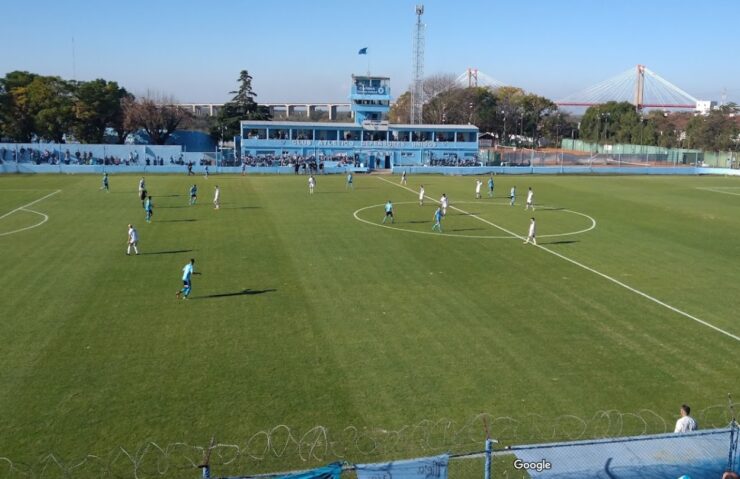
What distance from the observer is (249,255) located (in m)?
26.9

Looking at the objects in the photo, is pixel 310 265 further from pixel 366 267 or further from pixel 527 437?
pixel 527 437

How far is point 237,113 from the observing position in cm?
9581

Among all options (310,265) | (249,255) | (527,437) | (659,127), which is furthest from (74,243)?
(659,127)

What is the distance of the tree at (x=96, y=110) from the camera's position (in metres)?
81.4

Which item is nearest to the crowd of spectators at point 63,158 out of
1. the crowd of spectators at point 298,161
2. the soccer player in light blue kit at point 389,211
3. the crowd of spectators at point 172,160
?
the crowd of spectators at point 172,160

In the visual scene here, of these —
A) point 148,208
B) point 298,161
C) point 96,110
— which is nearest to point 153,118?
point 96,110

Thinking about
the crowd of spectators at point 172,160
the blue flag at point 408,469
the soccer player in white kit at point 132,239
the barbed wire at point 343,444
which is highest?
the crowd of spectators at point 172,160

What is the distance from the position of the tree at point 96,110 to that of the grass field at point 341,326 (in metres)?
51.1

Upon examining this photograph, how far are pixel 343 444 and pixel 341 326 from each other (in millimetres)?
6480

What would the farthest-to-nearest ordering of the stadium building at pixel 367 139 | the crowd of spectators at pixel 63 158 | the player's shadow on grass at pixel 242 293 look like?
the stadium building at pixel 367 139 → the crowd of spectators at pixel 63 158 → the player's shadow on grass at pixel 242 293

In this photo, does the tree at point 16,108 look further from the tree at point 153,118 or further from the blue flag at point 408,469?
the blue flag at point 408,469

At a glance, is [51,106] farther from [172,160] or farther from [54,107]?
[172,160]

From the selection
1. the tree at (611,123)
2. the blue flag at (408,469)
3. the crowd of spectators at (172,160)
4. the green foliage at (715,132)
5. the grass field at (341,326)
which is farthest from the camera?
Result: the tree at (611,123)

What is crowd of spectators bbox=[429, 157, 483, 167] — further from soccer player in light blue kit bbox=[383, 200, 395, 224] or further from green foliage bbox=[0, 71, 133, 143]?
soccer player in light blue kit bbox=[383, 200, 395, 224]
